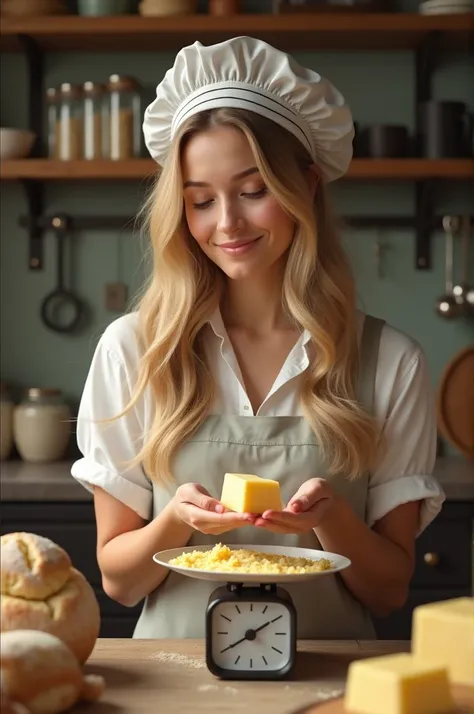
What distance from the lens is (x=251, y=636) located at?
131 cm

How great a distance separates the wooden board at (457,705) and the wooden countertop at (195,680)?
27mm

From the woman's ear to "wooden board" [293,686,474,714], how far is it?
3.28 feet

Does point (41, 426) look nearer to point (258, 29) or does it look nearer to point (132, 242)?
point (132, 242)

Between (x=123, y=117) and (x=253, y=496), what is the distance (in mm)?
2104

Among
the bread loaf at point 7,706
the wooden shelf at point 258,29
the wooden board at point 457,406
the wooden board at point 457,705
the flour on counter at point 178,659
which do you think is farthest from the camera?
the wooden board at point 457,406

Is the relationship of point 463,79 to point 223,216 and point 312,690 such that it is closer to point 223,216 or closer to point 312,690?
point 223,216

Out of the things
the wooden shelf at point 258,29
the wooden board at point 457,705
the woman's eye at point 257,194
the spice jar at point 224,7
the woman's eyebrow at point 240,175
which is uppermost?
the spice jar at point 224,7

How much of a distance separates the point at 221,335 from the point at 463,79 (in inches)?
74.7

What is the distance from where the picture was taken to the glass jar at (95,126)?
129 inches

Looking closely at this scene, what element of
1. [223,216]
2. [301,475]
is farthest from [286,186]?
[301,475]

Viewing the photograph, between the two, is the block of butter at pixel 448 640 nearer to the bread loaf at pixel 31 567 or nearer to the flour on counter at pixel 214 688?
the flour on counter at pixel 214 688

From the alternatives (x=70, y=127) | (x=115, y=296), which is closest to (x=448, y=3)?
(x=70, y=127)

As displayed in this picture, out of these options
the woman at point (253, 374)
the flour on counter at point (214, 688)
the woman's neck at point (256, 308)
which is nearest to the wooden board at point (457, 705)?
the flour on counter at point (214, 688)

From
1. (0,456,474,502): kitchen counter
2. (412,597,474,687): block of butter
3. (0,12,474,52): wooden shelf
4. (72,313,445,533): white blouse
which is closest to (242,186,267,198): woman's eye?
(72,313,445,533): white blouse
